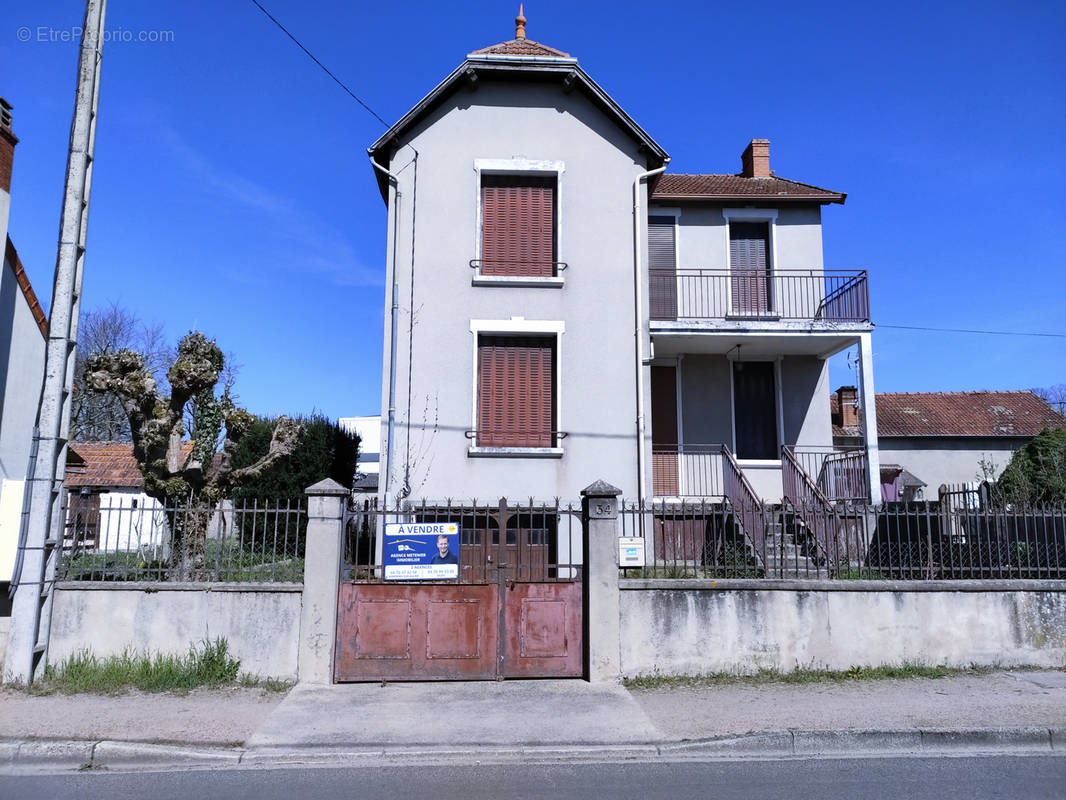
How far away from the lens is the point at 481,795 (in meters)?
5.64

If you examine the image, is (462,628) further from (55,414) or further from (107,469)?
(107,469)

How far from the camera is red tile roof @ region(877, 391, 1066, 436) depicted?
96.5 feet

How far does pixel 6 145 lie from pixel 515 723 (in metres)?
10.5

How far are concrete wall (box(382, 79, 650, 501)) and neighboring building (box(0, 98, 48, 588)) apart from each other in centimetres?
567

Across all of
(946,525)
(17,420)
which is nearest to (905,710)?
(946,525)

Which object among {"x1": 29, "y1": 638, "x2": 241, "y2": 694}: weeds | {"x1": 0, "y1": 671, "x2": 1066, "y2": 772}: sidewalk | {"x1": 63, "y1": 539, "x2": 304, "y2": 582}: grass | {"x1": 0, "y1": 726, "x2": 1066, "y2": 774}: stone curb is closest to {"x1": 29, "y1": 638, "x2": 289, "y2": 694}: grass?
{"x1": 29, "y1": 638, "x2": 241, "y2": 694}: weeds

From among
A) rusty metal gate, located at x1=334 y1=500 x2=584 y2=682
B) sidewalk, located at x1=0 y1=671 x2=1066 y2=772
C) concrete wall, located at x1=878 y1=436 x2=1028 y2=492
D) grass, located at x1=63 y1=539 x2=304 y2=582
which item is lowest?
sidewalk, located at x1=0 y1=671 x2=1066 y2=772

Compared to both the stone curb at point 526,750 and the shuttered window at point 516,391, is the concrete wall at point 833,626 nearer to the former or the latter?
the stone curb at point 526,750

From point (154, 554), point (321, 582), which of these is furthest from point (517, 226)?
point (154, 554)

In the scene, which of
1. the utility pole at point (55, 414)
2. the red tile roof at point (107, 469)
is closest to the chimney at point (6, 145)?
the utility pole at point (55, 414)

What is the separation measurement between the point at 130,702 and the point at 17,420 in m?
6.94

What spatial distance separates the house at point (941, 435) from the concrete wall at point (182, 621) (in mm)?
23184

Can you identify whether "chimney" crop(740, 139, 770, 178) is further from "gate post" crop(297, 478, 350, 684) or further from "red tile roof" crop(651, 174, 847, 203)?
"gate post" crop(297, 478, 350, 684)

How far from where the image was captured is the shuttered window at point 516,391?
1336 cm
